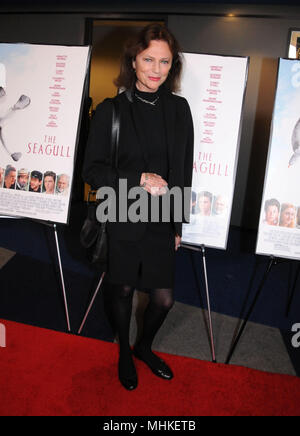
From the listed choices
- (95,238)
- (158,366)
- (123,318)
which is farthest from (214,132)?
(158,366)

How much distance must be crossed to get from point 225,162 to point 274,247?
481mm

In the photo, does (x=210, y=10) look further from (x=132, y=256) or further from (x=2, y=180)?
(x=132, y=256)

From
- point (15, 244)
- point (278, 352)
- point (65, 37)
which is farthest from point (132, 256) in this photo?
point (65, 37)

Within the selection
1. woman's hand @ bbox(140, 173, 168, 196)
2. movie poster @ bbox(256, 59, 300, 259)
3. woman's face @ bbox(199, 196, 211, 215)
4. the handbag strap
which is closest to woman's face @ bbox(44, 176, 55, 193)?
the handbag strap

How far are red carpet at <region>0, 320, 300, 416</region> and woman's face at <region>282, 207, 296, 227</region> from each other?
78 centimetres

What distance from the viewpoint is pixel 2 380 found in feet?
5.39

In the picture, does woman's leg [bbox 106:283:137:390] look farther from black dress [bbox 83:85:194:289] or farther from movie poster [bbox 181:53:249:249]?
movie poster [bbox 181:53:249:249]

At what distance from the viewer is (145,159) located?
1.48 m

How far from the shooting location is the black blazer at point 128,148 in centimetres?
144

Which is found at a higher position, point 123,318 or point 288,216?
point 288,216

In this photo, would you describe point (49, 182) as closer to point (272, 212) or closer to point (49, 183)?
point (49, 183)

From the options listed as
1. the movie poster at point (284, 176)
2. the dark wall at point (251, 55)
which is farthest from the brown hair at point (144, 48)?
the dark wall at point (251, 55)

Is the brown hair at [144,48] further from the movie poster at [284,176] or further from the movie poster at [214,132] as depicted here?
the movie poster at [284,176]

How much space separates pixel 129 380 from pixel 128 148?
1.05 metres
